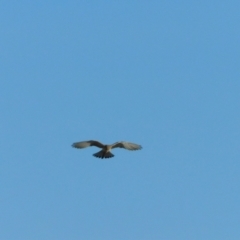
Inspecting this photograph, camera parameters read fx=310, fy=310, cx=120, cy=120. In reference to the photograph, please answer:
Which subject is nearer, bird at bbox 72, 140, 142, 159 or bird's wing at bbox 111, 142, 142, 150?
bird at bbox 72, 140, 142, 159

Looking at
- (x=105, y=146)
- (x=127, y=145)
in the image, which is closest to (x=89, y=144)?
(x=105, y=146)

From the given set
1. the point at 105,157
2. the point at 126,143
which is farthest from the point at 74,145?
the point at 126,143

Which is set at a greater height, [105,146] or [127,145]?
[127,145]

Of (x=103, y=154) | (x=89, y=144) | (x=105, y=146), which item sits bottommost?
(x=103, y=154)

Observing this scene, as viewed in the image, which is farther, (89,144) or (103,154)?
(89,144)

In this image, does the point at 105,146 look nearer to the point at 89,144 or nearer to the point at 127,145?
the point at 89,144

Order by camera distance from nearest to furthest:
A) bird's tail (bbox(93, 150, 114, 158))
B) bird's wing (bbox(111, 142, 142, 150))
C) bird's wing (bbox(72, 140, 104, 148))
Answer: bird's tail (bbox(93, 150, 114, 158))
bird's wing (bbox(72, 140, 104, 148))
bird's wing (bbox(111, 142, 142, 150))

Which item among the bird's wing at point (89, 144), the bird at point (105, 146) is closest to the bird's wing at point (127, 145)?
the bird at point (105, 146)

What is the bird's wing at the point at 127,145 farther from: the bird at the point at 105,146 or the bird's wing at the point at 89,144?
the bird's wing at the point at 89,144

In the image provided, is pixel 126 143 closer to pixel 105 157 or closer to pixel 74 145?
pixel 105 157

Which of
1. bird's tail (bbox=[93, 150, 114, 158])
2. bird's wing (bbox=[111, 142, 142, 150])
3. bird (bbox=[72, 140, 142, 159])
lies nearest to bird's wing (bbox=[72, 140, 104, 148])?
bird (bbox=[72, 140, 142, 159])

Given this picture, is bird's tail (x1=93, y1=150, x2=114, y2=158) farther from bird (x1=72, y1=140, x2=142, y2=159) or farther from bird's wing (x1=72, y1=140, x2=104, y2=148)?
bird's wing (x1=72, y1=140, x2=104, y2=148)

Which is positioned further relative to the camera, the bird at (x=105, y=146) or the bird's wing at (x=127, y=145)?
the bird's wing at (x=127, y=145)

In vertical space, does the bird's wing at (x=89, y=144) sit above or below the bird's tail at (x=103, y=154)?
above
